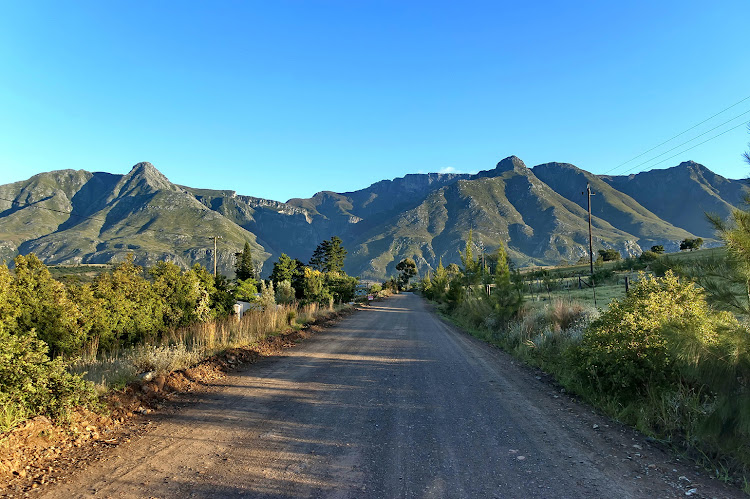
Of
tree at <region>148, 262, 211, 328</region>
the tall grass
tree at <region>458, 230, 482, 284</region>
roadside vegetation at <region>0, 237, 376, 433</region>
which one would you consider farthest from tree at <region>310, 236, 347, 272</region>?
tree at <region>148, 262, 211, 328</region>

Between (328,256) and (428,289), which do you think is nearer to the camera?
(428,289)

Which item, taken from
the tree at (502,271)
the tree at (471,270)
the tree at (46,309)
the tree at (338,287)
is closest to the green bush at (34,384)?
the tree at (46,309)

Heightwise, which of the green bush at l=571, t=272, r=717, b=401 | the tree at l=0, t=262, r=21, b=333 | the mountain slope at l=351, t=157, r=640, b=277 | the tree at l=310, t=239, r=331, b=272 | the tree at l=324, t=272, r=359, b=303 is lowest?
the tree at l=324, t=272, r=359, b=303

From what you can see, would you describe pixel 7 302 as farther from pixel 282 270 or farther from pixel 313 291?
pixel 282 270

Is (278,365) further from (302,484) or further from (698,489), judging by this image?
(698,489)

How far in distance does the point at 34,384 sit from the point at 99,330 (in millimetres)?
5252

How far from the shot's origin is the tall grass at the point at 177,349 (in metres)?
6.75

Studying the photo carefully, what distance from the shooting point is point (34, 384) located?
14.8ft

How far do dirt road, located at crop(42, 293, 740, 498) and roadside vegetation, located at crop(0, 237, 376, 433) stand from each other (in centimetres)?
124

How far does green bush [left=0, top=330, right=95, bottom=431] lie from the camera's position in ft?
14.2

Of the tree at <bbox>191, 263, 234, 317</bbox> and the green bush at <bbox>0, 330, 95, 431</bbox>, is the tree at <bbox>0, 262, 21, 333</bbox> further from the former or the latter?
the tree at <bbox>191, 263, 234, 317</bbox>

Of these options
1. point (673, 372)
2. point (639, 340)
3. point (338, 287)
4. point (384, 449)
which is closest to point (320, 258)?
point (338, 287)

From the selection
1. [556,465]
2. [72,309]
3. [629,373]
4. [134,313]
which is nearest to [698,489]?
[556,465]

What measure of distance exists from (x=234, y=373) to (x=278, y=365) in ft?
4.10
